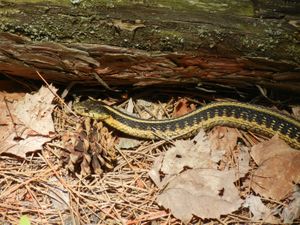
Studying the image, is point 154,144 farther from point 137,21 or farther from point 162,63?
point 137,21

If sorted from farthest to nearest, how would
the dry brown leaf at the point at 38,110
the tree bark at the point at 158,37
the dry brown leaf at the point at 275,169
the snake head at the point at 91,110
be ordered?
the snake head at the point at 91,110 < the dry brown leaf at the point at 38,110 < the dry brown leaf at the point at 275,169 < the tree bark at the point at 158,37

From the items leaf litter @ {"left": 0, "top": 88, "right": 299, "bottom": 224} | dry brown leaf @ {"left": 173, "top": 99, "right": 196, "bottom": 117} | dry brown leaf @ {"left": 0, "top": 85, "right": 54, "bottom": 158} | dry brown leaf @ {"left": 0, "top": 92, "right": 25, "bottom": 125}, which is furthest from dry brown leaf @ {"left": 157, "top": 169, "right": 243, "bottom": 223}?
dry brown leaf @ {"left": 0, "top": 92, "right": 25, "bottom": 125}

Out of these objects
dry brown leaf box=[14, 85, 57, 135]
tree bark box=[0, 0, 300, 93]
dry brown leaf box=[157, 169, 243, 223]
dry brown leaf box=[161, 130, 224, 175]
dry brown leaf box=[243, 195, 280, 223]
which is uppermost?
tree bark box=[0, 0, 300, 93]

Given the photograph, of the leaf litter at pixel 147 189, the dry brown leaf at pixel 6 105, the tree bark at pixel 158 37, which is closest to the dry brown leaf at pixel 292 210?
the leaf litter at pixel 147 189

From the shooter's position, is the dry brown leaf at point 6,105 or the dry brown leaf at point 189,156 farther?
the dry brown leaf at point 6,105

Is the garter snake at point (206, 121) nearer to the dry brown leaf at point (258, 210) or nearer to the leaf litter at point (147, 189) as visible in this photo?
the leaf litter at point (147, 189)

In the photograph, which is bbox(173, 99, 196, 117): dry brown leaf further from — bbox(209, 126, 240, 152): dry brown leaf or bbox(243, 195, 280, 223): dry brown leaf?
bbox(243, 195, 280, 223): dry brown leaf

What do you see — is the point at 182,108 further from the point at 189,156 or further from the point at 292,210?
the point at 292,210
